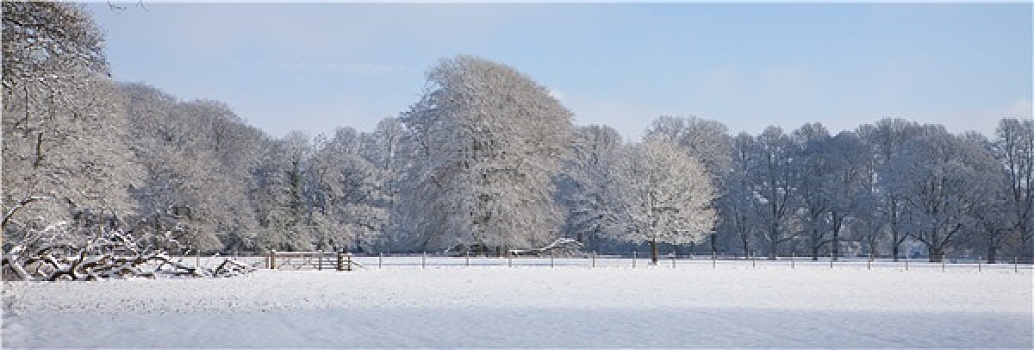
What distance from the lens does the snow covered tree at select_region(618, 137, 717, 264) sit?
45.3m

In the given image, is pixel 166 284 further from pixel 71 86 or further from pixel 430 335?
pixel 430 335

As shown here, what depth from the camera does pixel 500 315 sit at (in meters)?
15.1

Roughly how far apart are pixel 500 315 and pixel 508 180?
28.6m

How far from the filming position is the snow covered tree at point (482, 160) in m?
43.1

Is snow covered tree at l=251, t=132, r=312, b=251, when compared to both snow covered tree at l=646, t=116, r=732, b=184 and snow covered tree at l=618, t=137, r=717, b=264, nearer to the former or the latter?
snow covered tree at l=618, t=137, r=717, b=264

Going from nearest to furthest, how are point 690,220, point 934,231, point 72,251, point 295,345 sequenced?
point 295,345
point 72,251
point 690,220
point 934,231

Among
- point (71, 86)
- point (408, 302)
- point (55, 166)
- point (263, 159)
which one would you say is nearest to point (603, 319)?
point (408, 302)

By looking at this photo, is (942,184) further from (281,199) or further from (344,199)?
(281,199)

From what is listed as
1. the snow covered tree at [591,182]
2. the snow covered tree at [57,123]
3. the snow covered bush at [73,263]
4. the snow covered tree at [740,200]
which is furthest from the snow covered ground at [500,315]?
the snow covered tree at [740,200]

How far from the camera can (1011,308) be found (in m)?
17.9

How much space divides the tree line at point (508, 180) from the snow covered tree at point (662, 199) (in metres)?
0.09

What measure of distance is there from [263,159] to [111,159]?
19.6 meters

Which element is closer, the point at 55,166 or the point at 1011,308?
the point at 1011,308

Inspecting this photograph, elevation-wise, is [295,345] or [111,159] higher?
[111,159]
